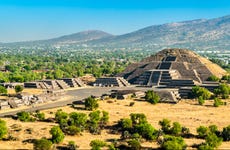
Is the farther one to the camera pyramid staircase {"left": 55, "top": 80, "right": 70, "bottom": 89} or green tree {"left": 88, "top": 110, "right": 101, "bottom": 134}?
pyramid staircase {"left": 55, "top": 80, "right": 70, "bottom": 89}

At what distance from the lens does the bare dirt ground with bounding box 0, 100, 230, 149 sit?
2082 inches

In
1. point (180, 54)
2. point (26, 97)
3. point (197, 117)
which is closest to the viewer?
point (197, 117)

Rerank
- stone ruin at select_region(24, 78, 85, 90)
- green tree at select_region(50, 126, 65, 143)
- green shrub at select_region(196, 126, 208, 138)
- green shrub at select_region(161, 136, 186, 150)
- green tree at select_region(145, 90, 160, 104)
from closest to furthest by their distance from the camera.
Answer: green shrub at select_region(161, 136, 186, 150) < green tree at select_region(50, 126, 65, 143) < green shrub at select_region(196, 126, 208, 138) < green tree at select_region(145, 90, 160, 104) < stone ruin at select_region(24, 78, 85, 90)

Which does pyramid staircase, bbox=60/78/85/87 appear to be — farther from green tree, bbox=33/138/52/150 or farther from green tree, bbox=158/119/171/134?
green tree, bbox=33/138/52/150

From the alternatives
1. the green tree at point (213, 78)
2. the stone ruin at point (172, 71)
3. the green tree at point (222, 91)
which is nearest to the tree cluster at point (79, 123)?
the green tree at point (222, 91)

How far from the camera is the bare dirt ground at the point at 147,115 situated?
52875 millimetres

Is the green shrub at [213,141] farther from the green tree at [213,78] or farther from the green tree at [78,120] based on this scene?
the green tree at [213,78]

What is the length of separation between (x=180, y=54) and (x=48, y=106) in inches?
2872

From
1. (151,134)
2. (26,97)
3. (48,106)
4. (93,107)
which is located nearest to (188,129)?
(151,134)

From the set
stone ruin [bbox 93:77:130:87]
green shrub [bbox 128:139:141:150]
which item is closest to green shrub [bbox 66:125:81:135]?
green shrub [bbox 128:139:141:150]

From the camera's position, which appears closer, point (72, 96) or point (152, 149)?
point (152, 149)

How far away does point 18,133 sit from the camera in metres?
55.2

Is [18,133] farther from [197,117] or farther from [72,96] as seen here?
[72,96]

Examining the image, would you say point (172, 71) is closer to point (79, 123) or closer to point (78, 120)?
point (78, 120)
